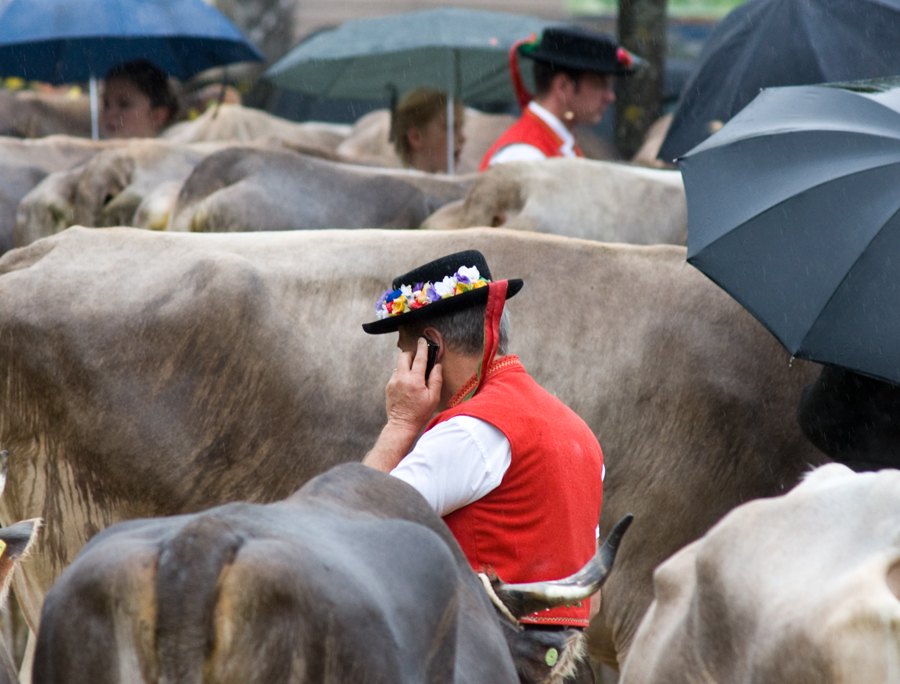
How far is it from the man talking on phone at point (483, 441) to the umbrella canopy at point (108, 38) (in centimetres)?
499

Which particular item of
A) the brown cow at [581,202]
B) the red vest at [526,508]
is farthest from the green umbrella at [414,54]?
the red vest at [526,508]

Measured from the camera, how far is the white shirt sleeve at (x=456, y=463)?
2.17 metres

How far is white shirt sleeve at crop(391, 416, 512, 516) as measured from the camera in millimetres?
2172

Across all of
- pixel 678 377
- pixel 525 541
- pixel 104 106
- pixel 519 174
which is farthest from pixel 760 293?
pixel 104 106

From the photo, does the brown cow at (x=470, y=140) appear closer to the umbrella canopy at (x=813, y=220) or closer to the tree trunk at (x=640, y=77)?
the tree trunk at (x=640, y=77)

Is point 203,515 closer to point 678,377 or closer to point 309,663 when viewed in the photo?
point 309,663

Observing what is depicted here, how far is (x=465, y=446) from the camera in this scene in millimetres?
2199

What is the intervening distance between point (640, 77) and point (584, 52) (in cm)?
305

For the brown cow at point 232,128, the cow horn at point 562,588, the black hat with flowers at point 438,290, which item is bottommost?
the brown cow at point 232,128

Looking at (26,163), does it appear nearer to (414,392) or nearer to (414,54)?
(414,54)

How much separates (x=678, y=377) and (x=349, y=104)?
32.1ft

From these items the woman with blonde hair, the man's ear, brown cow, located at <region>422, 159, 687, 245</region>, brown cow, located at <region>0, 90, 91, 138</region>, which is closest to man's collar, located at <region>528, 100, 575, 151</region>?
brown cow, located at <region>422, 159, 687, 245</region>

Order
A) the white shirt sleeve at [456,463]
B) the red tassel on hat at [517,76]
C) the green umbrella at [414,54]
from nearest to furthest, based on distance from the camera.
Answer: the white shirt sleeve at [456,463], the red tassel on hat at [517,76], the green umbrella at [414,54]

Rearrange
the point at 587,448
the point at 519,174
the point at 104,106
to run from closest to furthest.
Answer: the point at 587,448 < the point at 519,174 < the point at 104,106
